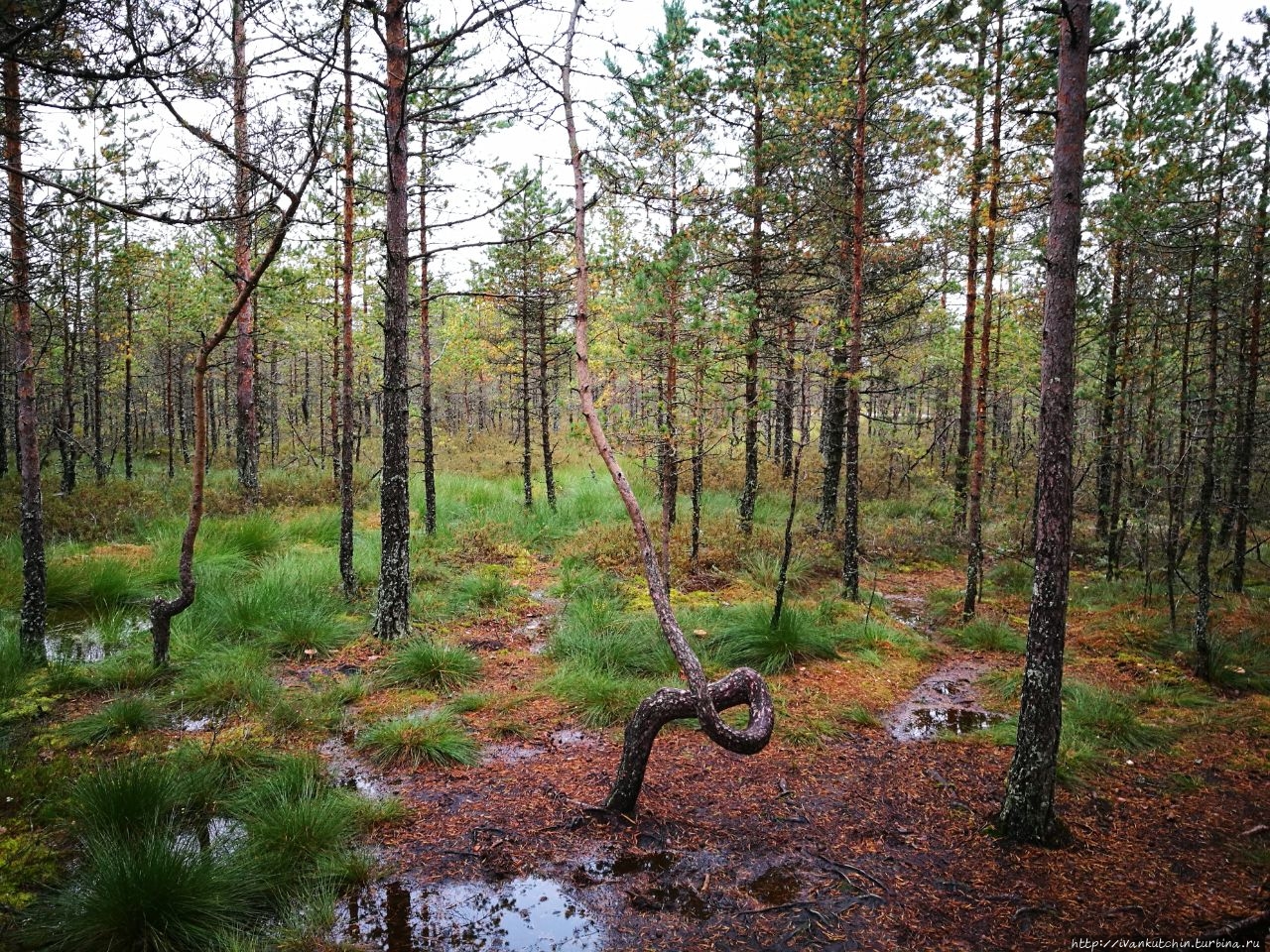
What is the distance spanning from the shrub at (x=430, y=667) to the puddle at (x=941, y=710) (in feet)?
16.2

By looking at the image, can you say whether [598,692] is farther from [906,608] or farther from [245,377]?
[245,377]

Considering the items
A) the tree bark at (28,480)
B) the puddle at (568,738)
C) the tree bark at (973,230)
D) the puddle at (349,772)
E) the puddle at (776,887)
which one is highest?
the tree bark at (973,230)

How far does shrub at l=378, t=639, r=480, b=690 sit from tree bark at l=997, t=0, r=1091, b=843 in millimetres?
5654

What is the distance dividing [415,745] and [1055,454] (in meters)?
5.95

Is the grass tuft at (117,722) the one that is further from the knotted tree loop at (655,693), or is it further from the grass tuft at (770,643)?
the grass tuft at (770,643)

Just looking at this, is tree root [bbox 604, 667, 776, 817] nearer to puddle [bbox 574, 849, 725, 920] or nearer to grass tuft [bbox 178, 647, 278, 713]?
puddle [bbox 574, 849, 725, 920]

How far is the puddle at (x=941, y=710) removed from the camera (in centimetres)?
679

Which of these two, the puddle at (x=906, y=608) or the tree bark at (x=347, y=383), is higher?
the tree bark at (x=347, y=383)

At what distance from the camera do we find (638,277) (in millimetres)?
8922

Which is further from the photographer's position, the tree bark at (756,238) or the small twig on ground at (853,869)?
the tree bark at (756,238)

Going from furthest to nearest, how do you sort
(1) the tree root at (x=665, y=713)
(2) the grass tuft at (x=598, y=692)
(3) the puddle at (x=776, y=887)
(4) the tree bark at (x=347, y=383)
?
1. (4) the tree bark at (x=347, y=383)
2. (2) the grass tuft at (x=598, y=692)
3. (1) the tree root at (x=665, y=713)
4. (3) the puddle at (x=776, y=887)

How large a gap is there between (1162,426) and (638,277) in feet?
28.9

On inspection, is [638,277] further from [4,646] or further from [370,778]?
[4,646]

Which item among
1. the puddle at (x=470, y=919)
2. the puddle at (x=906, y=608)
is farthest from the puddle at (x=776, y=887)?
the puddle at (x=906, y=608)
